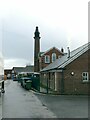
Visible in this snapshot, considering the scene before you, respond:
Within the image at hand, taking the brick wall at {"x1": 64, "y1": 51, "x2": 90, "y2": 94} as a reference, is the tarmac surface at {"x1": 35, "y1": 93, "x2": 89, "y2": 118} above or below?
below

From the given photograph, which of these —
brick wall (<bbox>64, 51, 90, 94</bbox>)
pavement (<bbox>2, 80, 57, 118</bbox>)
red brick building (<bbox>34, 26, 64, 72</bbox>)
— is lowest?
pavement (<bbox>2, 80, 57, 118</bbox>)

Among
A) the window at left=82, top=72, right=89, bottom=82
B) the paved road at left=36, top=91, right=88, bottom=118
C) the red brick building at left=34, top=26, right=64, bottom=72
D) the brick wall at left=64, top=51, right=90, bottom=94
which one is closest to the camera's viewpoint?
the paved road at left=36, top=91, right=88, bottom=118

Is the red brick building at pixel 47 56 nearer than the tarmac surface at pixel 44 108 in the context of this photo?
No

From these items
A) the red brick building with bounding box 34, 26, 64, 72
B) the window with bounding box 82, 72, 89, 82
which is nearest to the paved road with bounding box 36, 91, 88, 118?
the window with bounding box 82, 72, 89, 82

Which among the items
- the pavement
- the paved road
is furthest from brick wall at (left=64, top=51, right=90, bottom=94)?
the paved road

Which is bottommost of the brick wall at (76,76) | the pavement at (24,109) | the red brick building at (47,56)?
the pavement at (24,109)

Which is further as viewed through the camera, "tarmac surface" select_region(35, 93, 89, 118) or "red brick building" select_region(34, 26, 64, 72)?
"red brick building" select_region(34, 26, 64, 72)

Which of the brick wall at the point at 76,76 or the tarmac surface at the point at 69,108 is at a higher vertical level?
the brick wall at the point at 76,76

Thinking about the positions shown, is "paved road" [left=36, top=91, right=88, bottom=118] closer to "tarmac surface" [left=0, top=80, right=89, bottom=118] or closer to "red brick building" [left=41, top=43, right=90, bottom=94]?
"tarmac surface" [left=0, top=80, right=89, bottom=118]

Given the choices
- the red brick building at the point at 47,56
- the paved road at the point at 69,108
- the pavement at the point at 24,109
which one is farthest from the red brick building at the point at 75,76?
the red brick building at the point at 47,56

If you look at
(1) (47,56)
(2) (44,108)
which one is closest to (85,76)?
(2) (44,108)

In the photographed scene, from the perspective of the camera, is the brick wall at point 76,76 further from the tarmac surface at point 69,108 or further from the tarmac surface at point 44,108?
the tarmac surface at point 69,108

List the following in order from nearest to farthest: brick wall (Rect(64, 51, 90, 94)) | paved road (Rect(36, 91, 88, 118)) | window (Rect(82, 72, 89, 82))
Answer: paved road (Rect(36, 91, 88, 118))
brick wall (Rect(64, 51, 90, 94))
window (Rect(82, 72, 89, 82))

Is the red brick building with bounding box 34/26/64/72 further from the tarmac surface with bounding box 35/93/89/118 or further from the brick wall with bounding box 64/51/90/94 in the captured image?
the tarmac surface with bounding box 35/93/89/118
